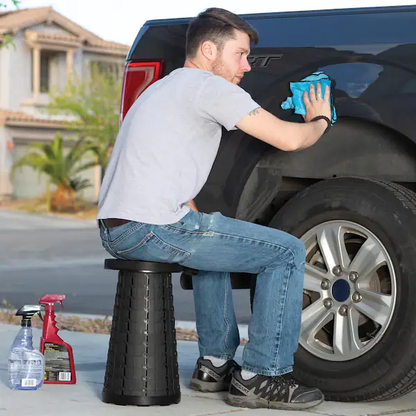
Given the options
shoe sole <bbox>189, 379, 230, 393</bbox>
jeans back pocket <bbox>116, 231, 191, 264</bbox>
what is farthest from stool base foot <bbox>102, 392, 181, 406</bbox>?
jeans back pocket <bbox>116, 231, 191, 264</bbox>

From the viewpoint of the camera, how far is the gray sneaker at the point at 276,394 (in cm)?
443

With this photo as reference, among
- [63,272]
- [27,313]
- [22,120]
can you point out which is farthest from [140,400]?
[22,120]

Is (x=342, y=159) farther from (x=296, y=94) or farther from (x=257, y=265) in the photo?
(x=257, y=265)

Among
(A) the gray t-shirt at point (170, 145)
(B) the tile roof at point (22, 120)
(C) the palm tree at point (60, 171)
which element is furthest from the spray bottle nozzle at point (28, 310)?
(B) the tile roof at point (22, 120)

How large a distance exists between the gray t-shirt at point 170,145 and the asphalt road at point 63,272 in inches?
196

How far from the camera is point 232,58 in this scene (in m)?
4.38

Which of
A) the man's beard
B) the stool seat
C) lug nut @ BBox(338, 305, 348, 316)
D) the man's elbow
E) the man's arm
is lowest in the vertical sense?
lug nut @ BBox(338, 305, 348, 316)

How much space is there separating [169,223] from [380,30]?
1.29 m

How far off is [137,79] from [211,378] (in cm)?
148

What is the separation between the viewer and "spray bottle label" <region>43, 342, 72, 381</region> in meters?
4.93

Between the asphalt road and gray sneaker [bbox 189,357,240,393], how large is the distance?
4196 mm

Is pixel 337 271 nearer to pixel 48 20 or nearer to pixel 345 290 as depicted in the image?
pixel 345 290

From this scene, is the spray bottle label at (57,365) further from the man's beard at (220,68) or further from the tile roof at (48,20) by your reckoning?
the tile roof at (48,20)

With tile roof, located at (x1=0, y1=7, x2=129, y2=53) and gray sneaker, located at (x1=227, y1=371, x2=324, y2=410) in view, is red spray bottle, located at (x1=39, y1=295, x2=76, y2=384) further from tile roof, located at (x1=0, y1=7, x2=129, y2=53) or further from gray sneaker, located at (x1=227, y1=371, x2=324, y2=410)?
tile roof, located at (x1=0, y1=7, x2=129, y2=53)
